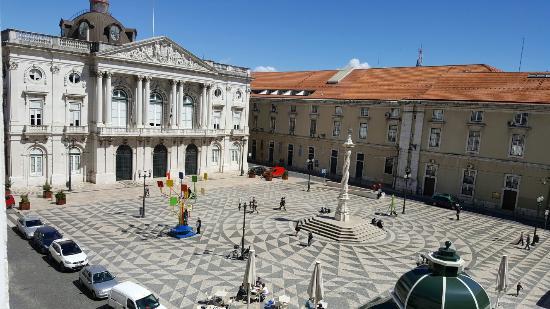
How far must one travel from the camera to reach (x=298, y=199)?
45938 millimetres

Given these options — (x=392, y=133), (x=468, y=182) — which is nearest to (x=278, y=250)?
(x=468, y=182)

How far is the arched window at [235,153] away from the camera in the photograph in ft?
198

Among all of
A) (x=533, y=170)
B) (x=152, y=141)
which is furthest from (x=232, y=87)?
(x=533, y=170)

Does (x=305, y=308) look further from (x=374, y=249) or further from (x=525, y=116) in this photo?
(x=525, y=116)

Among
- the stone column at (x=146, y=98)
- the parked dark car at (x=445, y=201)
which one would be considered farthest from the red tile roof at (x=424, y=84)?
the stone column at (x=146, y=98)

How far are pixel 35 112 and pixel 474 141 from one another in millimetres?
47081

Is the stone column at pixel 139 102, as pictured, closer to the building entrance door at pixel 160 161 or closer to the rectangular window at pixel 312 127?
the building entrance door at pixel 160 161

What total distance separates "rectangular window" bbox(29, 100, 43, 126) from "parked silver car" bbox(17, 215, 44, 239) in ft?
48.9

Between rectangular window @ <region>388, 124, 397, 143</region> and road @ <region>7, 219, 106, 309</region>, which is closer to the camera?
road @ <region>7, 219, 106, 309</region>

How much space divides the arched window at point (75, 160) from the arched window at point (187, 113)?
1310 centimetres

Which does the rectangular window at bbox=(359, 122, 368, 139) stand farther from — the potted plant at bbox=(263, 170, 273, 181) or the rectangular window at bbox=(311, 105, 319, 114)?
the potted plant at bbox=(263, 170, 273, 181)

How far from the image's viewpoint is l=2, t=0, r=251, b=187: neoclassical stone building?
Answer: 1609 inches

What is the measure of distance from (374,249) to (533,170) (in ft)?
77.2

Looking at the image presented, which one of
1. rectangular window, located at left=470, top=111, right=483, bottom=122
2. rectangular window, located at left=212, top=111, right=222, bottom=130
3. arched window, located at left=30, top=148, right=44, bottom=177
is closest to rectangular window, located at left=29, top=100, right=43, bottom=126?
arched window, located at left=30, top=148, right=44, bottom=177
